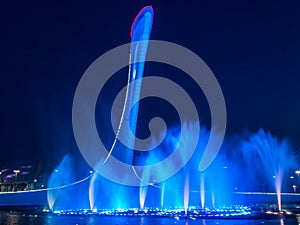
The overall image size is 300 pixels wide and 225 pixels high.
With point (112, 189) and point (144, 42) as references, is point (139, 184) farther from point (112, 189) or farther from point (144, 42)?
point (144, 42)

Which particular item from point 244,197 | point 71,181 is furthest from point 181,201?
point 71,181

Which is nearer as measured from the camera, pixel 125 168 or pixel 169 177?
pixel 125 168

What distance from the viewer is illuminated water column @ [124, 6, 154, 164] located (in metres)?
34.6

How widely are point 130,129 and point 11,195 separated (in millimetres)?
16563

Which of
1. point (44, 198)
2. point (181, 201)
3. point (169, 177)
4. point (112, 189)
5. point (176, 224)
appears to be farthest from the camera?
point (169, 177)

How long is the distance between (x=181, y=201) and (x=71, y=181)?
1174cm

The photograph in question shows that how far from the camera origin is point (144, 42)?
117ft

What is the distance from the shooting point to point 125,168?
1308 inches

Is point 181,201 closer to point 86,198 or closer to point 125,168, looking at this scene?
point 125,168

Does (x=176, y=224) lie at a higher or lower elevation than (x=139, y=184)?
lower

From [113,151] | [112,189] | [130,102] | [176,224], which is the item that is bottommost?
[176,224]

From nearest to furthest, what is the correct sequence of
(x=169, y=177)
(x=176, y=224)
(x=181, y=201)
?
1. (x=176, y=224)
2. (x=181, y=201)
3. (x=169, y=177)

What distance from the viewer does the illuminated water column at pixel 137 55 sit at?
3459 cm

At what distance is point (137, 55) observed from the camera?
35656 mm
